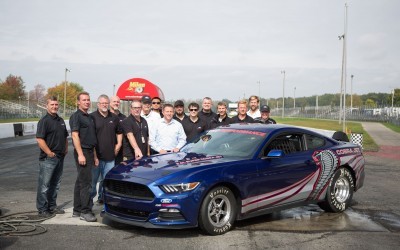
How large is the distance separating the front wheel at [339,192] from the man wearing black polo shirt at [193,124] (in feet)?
9.28

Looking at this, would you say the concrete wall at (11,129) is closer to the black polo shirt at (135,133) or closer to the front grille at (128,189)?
the black polo shirt at (135,133)

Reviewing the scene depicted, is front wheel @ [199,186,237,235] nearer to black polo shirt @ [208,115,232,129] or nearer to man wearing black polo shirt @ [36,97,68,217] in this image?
man wearing black polo shirt @ [36,97,68,217]

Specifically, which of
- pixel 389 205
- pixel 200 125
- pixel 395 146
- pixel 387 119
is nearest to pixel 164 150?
pixel 200 125

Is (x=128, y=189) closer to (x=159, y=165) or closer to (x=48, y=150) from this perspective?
(x=159, y=165)

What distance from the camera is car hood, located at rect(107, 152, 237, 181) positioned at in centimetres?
587

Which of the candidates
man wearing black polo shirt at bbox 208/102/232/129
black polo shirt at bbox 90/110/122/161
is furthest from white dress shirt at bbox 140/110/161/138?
man wearing black polo shirt at bbox 208/102/232/129

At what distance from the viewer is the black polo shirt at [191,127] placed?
9.09 meters

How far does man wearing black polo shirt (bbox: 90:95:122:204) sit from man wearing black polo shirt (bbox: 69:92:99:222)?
0.84ft

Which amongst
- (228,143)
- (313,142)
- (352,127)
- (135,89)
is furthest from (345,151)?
(352,127)

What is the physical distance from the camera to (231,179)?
6.03 metres

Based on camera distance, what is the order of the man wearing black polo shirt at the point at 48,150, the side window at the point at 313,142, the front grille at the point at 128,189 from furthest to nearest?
the side window at the point at 313,142 → the man wearing black polo shirt at the point at 48,150 → the front grille at the point at 128,189

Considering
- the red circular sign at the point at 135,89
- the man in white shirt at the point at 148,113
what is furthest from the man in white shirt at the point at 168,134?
the red circular sign at the point at 135,89

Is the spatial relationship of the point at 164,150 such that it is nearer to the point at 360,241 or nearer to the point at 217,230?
the point at 217,230

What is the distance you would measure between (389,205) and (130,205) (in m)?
5.03
